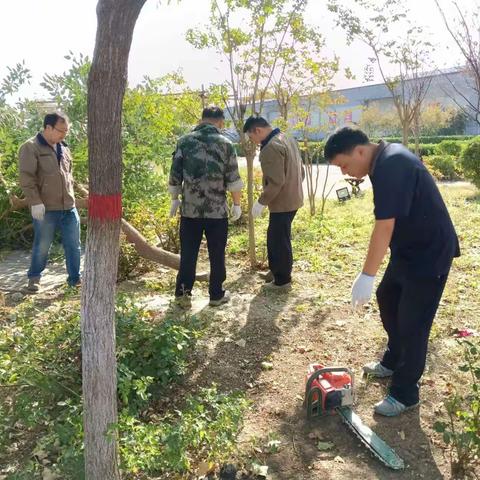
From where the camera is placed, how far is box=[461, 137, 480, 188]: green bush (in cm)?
1105

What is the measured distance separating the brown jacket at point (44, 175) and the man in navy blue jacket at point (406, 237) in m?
3.12

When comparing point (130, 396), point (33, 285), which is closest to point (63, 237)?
point (33, 285)

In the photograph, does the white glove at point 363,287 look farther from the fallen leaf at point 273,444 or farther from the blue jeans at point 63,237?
the blue jeans at point 63,237

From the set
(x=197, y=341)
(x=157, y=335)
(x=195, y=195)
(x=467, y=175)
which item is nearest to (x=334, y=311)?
(x=197, y=341)

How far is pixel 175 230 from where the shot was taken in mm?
6137

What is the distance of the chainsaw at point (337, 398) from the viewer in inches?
99.3

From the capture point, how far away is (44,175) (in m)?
4.68

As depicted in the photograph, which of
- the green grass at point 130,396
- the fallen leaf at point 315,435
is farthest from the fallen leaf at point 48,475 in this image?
the fallen leaf at point 315,435

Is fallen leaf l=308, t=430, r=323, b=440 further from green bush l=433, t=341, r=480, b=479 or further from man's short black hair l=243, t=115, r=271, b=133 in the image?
man's short black hair l=243, t=115, r=271, b=133

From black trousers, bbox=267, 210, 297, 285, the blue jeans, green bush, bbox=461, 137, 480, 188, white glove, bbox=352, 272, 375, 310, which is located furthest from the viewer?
green bush, bbox=461, 137, 480, 188

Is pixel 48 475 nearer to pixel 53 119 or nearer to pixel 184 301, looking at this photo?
pixel 184 301

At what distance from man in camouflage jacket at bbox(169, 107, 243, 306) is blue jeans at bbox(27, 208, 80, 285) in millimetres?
1310

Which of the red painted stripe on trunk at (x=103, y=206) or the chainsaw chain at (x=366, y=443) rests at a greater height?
the red painted stripe on trunk at (x=103, y=206)

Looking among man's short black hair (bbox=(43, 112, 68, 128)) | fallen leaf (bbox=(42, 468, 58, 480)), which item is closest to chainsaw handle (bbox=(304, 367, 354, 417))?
fallen leaf (bbox=(42, 468, 58, 480))
